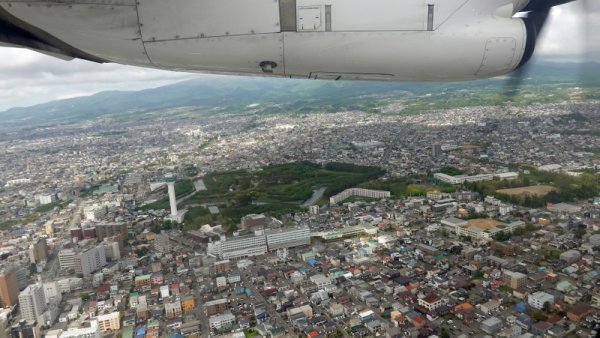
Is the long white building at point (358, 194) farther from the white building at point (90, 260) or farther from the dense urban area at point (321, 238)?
the white building at point (90, 260)

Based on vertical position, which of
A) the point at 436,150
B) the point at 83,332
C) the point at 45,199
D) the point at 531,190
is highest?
the point at 436,150

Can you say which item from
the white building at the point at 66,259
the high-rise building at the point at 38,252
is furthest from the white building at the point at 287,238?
the high-rise building at the point at 38,252

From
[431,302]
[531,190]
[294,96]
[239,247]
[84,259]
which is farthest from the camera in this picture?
[294,96]

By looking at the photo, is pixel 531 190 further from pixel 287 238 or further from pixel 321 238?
pixel 287 238

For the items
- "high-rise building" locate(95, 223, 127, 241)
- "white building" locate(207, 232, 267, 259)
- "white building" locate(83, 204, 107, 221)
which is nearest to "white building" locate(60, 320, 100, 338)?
"white building" locate(207, 232, 267, 259)

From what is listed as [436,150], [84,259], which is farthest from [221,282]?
[436,150]

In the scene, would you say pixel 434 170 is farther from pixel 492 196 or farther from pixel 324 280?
pixel 324 280

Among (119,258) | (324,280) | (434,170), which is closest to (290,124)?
(434,170)
